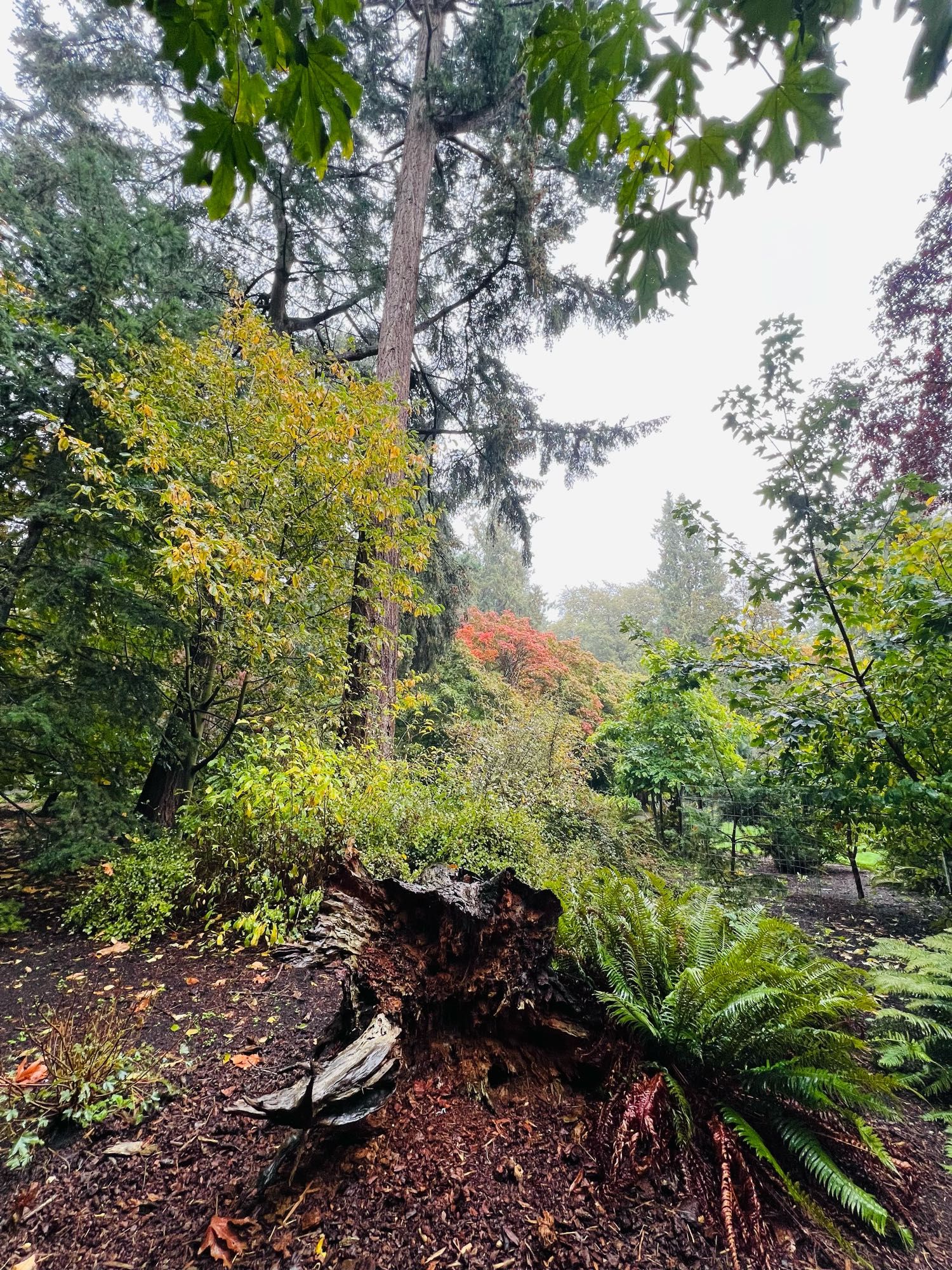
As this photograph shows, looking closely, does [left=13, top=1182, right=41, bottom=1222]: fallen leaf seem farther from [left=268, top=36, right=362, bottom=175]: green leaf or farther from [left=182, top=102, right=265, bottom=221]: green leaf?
[left=268, top=36, right=362, bottom=175]: green leaf

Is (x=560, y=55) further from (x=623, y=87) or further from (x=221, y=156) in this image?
(x=221, y=156)

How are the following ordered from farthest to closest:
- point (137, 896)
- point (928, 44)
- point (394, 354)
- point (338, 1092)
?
point (394, 354), point (137, 896), point (338, 1092), point (928, 44)

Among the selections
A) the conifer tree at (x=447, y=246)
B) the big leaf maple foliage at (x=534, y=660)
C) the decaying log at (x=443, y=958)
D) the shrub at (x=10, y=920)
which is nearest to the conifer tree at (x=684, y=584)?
the big leaf maple foliage at (x=534, y=660)

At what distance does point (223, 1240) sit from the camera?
3.68ft

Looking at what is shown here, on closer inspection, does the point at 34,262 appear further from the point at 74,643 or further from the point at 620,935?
the point at 620,935

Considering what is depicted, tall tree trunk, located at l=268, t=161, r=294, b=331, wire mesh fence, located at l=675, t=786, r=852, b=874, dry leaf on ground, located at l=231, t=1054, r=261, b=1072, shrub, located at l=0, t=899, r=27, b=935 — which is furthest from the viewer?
tall tree trunk, located at l=268, t=161, r=294, b=331

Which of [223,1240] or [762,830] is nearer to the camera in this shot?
[223,1240]

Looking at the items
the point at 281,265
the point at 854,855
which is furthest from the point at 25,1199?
the point at 281,265

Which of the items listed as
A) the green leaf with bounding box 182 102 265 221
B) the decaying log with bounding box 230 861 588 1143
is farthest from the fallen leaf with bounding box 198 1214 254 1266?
the green leaf with bounding box 182 102 265 221

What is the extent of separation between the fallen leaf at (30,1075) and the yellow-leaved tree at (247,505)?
6.37 ft

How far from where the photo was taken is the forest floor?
3.70 ft

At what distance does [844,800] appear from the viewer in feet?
10.2

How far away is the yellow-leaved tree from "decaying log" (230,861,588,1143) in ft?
6.46

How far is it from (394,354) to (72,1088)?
253 inches
